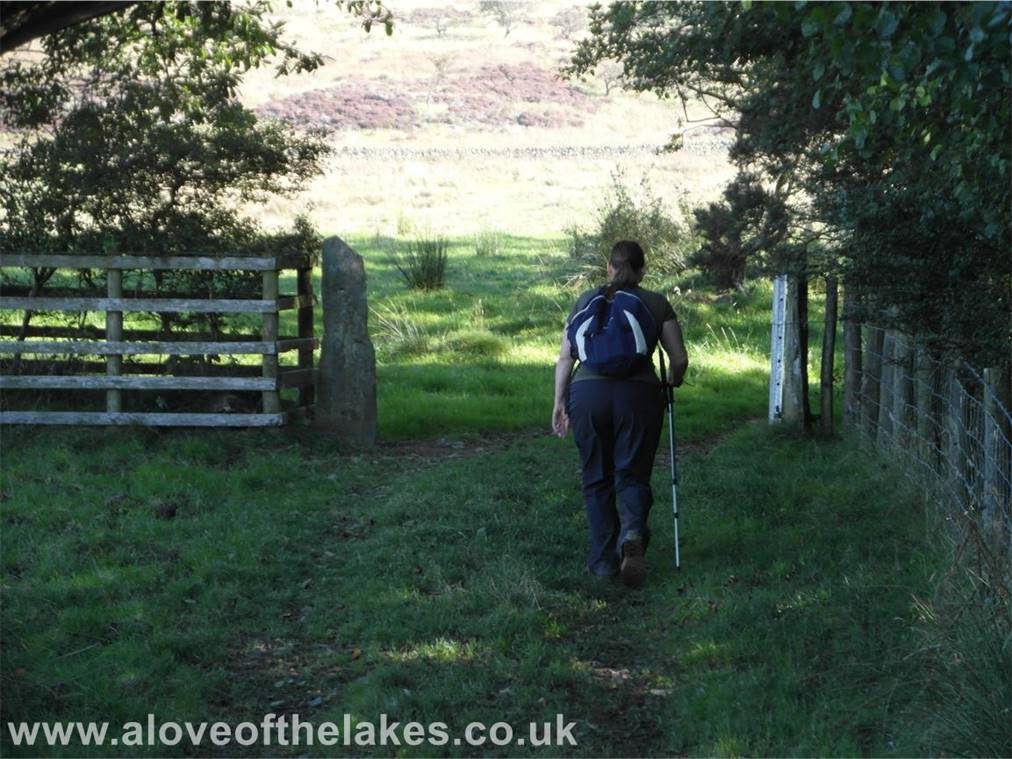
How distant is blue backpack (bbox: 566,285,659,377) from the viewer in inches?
310

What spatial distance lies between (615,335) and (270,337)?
496 cm

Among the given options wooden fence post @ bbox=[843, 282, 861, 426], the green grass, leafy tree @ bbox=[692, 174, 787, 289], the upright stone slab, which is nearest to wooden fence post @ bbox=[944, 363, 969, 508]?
the green grass

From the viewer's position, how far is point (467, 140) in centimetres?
5541

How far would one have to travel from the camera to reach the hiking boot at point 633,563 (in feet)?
25.9

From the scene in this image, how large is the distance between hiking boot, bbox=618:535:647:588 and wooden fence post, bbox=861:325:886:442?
411cm

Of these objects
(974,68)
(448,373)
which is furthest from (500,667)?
(448,373)

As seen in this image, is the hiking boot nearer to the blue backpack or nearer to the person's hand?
the person's hand

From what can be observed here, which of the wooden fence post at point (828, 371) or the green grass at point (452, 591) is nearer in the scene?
the green grass at point (452, 591)

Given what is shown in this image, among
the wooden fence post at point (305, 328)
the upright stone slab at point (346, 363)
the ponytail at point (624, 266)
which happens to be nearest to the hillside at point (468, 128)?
the wooden fence post at point (305, 328)

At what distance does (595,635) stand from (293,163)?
23.6 ft

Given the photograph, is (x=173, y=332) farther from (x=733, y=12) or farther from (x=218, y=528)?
(x=733, y=12)

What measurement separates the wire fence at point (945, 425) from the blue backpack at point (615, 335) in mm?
1651

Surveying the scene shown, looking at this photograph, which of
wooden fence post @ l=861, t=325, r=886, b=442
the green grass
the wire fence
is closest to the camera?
the green grass

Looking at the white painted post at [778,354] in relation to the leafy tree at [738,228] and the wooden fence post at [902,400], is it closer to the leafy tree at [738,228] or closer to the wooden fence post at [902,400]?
the leafy tree at [738,228]
